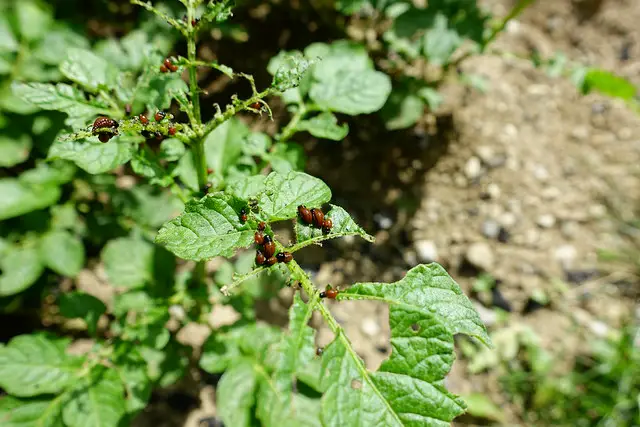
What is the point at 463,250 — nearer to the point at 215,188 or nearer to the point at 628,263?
the point at 628,263

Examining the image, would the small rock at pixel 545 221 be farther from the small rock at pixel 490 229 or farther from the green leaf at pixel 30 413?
the green leaf at pixel 30 413

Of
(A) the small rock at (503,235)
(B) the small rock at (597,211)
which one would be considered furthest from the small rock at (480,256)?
(B) the small rock at (597,211)

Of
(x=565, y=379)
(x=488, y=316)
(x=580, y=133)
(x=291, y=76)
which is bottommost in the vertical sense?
(x=565, y=379)

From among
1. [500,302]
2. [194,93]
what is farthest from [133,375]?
[500,302]

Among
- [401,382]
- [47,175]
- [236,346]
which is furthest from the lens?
[47,175]

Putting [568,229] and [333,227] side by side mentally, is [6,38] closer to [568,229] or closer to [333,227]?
[333,227]

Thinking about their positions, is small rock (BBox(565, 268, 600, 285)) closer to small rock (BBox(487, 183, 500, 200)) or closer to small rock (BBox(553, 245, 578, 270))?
small rock (BBox(553, 245, 578, 270))
